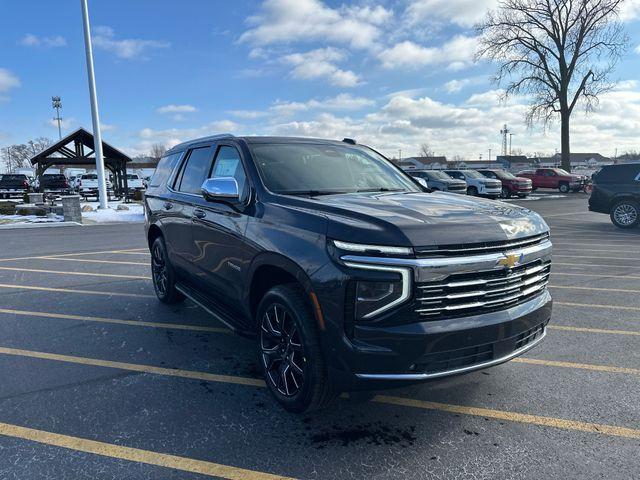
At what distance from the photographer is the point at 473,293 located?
8.96 ft

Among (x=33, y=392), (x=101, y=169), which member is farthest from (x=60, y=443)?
(x=101, y=169)

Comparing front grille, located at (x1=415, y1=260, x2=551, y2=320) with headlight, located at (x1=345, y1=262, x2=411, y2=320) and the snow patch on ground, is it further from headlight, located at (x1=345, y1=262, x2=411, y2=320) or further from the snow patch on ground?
the snow patch on ground

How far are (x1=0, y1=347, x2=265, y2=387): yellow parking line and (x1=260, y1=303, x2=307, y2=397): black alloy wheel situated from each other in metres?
0.41

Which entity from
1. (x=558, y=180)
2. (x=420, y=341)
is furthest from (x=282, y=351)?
(x=558, y=180)

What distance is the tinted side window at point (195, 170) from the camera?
4.64 meters

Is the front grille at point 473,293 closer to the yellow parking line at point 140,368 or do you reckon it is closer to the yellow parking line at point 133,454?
the yellow parking line at point 133,454

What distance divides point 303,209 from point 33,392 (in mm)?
2467

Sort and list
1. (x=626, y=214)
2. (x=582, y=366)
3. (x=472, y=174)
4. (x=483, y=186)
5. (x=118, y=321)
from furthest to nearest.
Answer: (x=472, y=174), (x=483, y=186), (x=626, y=214), (x=118, y=321), (x=582, y=366)

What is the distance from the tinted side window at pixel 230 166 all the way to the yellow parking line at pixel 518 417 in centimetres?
196

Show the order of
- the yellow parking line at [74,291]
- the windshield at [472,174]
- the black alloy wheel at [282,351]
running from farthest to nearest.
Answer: the windshield at [472,174] → the yellow parking line at [74,291] → the black alloy wheel at [282,351]

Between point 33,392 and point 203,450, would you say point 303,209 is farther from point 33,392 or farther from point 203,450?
point 33,392

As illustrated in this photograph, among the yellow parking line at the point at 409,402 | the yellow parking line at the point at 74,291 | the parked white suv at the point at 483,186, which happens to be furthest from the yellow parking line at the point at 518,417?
the parked white suv at the point at 483,186

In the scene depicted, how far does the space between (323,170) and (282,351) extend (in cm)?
164

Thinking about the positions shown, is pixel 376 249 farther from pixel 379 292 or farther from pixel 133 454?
pixel 133 454
